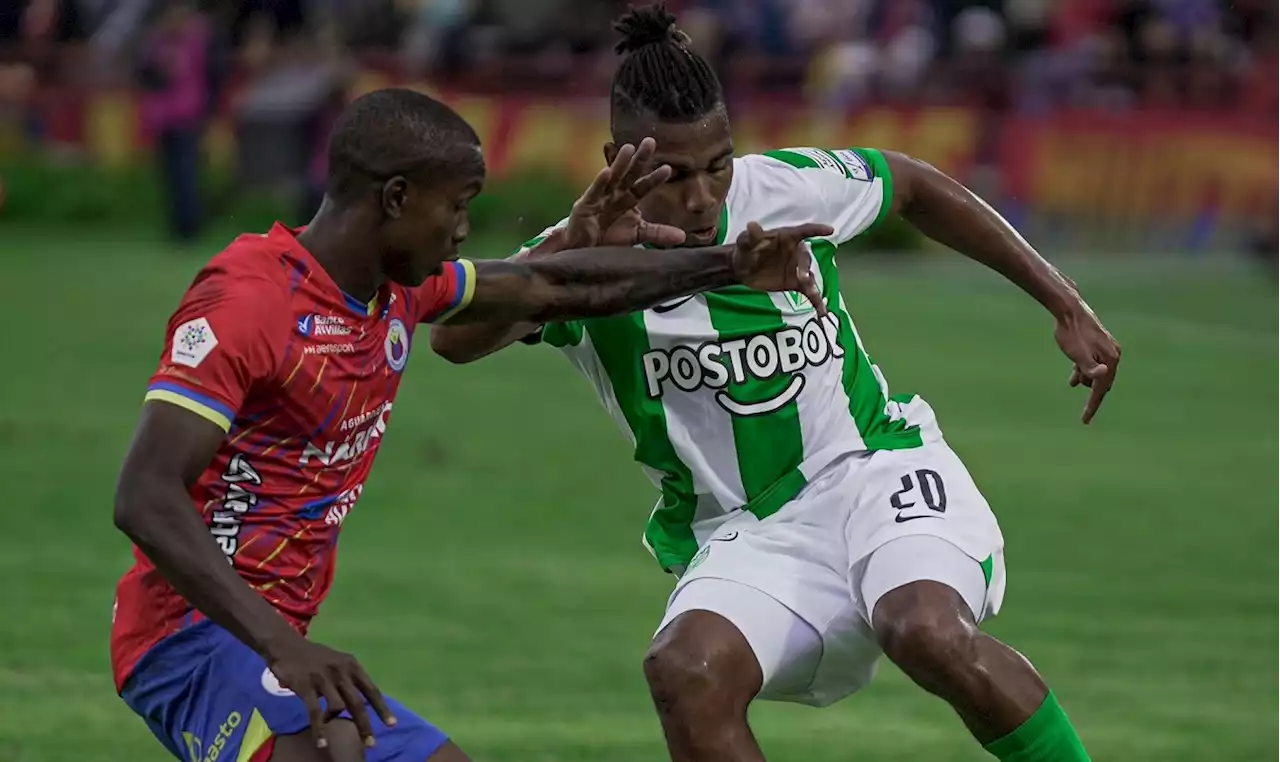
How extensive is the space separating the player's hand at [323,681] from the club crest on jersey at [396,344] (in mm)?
960

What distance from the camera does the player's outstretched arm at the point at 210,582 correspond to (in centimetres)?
414

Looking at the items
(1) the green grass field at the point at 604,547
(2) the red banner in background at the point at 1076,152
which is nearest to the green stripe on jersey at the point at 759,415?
(1) the green grass field at the point at 604,547

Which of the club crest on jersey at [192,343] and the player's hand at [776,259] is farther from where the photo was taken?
the player's hand at [776,259]

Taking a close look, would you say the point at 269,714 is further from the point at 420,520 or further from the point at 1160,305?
the point at 1160,305

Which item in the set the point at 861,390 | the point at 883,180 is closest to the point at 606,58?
the point at 883,180

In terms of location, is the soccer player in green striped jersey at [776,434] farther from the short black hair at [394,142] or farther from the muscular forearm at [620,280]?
the short black hair at [394,142]

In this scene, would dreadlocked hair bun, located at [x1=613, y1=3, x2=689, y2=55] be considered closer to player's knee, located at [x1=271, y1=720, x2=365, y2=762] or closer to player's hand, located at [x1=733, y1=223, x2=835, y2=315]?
player's hand, located at [x1=733, y1=223, x2=835, y2=315]

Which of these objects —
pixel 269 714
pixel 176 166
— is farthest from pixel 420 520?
pixel 176 166

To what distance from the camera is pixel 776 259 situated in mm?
5273

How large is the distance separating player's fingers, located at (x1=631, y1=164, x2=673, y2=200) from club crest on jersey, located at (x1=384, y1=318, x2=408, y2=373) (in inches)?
31.6

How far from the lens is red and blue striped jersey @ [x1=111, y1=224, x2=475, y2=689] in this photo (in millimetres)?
4543

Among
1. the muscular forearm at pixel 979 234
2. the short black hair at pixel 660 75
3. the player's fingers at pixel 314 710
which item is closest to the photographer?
the player's fingers at pixel 314 710

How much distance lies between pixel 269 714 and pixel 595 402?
10.7 meters

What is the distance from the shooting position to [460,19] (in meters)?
27.6
